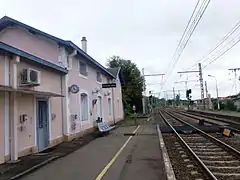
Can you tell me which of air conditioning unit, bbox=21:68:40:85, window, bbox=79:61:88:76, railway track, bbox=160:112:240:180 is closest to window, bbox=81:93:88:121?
window, bbox=79:61:88:76

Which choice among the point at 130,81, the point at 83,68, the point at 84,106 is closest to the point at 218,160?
the point at 84,106

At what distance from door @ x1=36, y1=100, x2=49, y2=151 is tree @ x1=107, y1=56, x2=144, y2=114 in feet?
119

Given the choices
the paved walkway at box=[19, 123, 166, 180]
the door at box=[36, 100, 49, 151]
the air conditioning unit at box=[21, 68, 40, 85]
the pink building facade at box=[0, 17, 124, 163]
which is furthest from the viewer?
the door at box=[36, 100, 49, 151]

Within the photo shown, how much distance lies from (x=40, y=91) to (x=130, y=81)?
4016 cm

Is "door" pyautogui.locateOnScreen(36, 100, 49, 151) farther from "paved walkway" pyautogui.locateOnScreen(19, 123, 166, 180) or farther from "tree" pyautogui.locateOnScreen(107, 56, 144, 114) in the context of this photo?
"tree" pyautogui.locateOnScreen(107, 56, 144, 114)

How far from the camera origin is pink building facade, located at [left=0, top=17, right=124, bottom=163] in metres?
10.0

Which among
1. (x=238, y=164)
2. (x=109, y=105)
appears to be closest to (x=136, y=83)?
(x=109, y=105)

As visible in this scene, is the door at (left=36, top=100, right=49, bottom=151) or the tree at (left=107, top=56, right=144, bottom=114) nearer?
the door at (left=36, top=100, right=49, bottom=151)

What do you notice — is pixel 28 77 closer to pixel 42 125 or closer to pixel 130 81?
pixel 42 125

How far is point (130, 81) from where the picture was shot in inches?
2053

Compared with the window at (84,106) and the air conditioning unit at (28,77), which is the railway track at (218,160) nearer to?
the air conditioning unit at (28,77)

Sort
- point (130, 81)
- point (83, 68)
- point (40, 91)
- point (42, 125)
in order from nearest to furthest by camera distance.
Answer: point (40, 91) → point (42, 125) → point (83, 68) → point (130, 81)

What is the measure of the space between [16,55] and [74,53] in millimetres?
6397

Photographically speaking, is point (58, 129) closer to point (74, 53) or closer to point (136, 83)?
point (74, 53)
